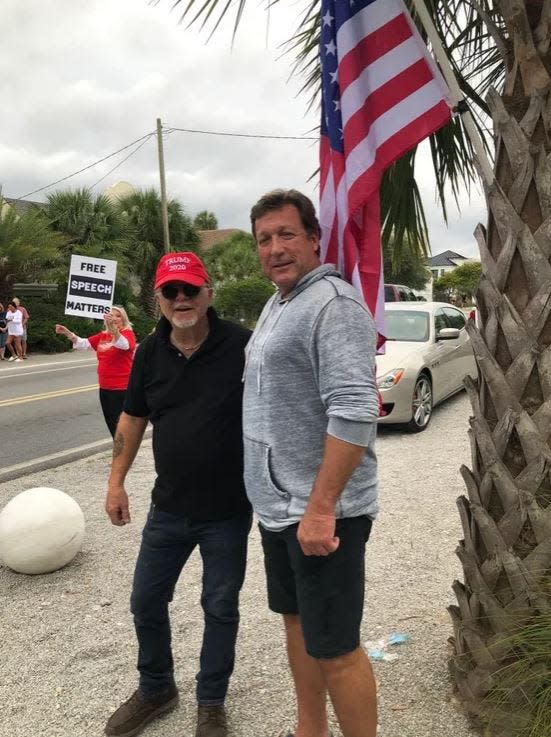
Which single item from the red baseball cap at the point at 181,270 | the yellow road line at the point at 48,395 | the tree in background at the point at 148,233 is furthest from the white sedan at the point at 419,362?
the tree in background at the point at 148,233

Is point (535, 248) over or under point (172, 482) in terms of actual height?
over

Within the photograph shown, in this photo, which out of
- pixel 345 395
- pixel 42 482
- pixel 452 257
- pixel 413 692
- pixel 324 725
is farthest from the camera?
pixel 452 257

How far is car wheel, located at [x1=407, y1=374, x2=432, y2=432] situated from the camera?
7913mm

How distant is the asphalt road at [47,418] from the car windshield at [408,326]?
3988 mm

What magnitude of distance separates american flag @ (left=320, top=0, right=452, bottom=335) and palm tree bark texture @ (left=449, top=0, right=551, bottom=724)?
309 millimetres

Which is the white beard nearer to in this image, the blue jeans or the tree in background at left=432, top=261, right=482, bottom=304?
the blue jeans

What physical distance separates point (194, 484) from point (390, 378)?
5.34m

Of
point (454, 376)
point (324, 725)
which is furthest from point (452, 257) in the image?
point (324, 725)

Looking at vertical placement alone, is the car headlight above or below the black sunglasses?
below

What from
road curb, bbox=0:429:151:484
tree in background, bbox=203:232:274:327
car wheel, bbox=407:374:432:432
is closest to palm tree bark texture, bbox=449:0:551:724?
road curb, bbox=0:429:151:484

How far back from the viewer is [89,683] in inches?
117

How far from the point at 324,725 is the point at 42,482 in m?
4.59

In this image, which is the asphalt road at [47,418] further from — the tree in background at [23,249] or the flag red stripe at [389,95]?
the tree in background at [23,249]

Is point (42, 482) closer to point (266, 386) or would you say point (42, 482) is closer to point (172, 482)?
Result: point (172, 482)
